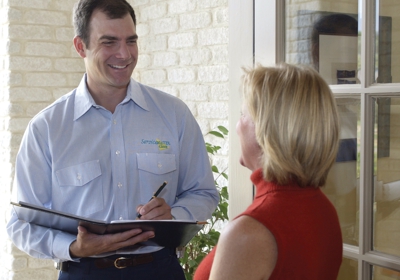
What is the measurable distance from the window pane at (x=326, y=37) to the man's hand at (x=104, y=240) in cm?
77

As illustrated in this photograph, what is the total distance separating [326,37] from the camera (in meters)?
1.76

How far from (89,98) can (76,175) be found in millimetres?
296

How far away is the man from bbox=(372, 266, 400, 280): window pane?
0.67 meters

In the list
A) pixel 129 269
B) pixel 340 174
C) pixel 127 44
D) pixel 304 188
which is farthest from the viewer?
pixel 127 44

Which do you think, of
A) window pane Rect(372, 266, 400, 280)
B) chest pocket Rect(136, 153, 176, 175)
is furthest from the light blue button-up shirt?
window pane Rect(372, 266, 400, 280)

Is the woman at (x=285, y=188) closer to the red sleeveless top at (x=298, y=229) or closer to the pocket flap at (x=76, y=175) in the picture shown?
the red sleeveless top at (x=298, y=229)

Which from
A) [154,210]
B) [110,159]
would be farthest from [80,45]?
[154,210]

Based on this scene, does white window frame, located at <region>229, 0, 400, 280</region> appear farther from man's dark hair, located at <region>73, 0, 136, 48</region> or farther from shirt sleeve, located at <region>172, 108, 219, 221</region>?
man's dark hair, located at <region>73, 0, 136, 48</region>

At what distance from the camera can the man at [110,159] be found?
75.6 inches

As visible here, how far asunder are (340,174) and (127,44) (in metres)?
0.91

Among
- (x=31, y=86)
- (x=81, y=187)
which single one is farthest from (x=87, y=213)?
(x=31, y=86)

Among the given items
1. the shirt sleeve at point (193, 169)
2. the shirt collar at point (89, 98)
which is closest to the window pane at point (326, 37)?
the shirt sleeve at point (193, 169)

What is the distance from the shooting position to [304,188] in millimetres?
1221

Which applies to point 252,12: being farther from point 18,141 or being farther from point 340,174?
point 18,141
